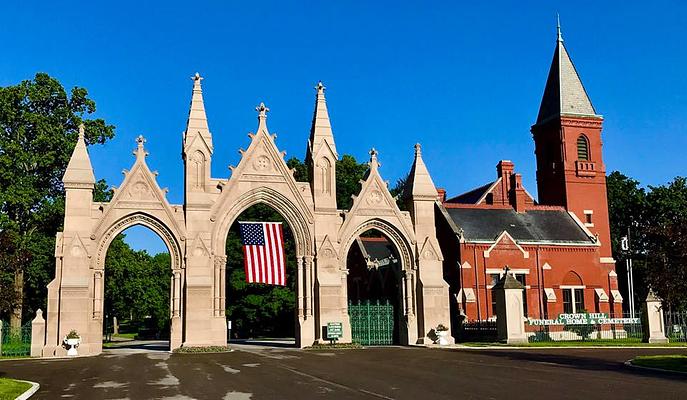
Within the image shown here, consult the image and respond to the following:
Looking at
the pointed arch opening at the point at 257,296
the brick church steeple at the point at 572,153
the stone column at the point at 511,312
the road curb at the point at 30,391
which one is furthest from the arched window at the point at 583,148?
the road curb at the point at 30,391

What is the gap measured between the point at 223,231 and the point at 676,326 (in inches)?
966

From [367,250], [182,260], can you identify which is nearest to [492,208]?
[367,250]

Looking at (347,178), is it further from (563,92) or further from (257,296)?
(563,92)

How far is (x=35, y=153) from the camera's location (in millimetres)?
43938

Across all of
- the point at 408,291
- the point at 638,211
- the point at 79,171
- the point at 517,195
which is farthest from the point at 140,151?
the point at 638,211

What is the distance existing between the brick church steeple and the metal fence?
12465 millimetres

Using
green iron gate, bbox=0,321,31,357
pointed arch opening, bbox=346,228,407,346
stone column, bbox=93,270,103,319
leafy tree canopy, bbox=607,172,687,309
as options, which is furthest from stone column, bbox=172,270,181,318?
leafy tree canopy, bbox=607,172,687,309

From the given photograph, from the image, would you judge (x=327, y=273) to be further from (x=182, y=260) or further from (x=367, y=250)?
(x=367, y=250)

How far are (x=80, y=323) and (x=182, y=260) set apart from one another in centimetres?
533

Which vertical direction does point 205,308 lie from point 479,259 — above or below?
below

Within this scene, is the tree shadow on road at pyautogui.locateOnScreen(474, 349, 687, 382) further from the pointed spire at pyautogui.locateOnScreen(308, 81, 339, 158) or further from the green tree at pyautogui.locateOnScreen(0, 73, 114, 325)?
the green tree at pyautogui.locateOnScreen(0, 73, 114, 325)

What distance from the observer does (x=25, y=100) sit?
1752 inches

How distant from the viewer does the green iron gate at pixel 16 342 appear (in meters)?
32.0

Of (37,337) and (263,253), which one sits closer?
(37,337)
